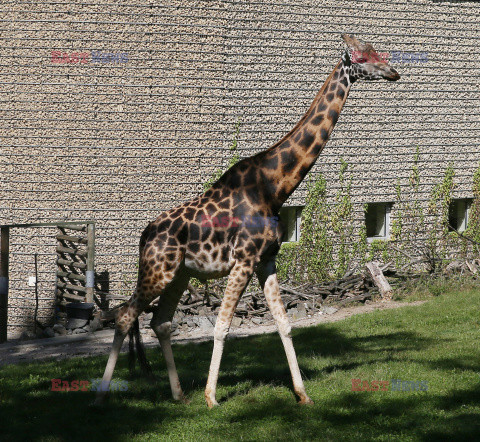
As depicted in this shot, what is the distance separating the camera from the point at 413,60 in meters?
13.2

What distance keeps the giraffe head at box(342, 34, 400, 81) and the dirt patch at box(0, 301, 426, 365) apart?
4811 mm

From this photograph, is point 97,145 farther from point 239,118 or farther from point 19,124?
point 239,118

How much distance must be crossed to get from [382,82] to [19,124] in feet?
22.4

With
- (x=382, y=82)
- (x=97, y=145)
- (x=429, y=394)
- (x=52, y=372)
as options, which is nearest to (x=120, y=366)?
(x=52, y=372)

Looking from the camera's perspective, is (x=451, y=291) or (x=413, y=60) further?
(x=413, y=60)

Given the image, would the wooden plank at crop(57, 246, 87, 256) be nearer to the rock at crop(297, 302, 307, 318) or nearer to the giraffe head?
the rock at crop(297, 302, 307, 318)

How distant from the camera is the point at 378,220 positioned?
13484mm

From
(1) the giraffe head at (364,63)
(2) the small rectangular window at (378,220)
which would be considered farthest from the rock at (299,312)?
(1) the giraffe head at (364,63)

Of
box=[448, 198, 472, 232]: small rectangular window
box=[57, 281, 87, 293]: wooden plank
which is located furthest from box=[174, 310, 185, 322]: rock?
box=[448, 198, 472, 232]: small rectangular window

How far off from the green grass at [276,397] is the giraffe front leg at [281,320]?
17 centimetres

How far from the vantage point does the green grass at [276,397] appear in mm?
5398

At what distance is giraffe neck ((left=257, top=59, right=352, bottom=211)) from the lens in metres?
6.08

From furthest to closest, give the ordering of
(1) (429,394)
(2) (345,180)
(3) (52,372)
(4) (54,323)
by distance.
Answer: (2) (345,180) → (4) (54,323) → (3) (52,372) → (1) (429,394)

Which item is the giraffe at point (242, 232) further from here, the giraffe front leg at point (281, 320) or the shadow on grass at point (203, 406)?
the shadow on grass at point (203, 406)
